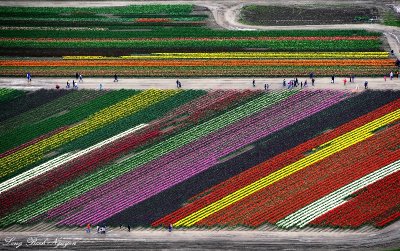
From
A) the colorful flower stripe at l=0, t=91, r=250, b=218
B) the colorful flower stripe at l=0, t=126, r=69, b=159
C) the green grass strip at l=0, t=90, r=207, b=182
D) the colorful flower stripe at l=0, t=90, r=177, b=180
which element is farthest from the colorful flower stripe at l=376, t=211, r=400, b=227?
the colorful flower stripe at l=0, t=126, r=69, b=159

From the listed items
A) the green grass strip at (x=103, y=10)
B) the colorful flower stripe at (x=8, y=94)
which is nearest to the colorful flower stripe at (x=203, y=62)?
the colorful flower stripe at (x=8, y=94)

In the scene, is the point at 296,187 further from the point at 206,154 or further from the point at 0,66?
the point at 0,66

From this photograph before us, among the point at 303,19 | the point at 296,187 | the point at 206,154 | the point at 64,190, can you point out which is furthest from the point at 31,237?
the point at 303,19

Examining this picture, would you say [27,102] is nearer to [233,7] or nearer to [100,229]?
[100,229]

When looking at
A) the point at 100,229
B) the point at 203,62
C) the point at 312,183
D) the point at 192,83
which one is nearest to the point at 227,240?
the point at 312,183

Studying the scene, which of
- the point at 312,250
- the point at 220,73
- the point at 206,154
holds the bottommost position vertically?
the point at 312,250

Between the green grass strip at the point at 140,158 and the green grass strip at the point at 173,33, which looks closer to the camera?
the green grass strip at the point at 140,158

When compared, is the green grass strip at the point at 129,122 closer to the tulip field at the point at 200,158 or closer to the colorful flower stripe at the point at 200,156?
the tulip field at the point at 200,158
